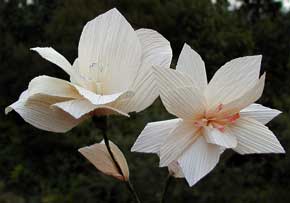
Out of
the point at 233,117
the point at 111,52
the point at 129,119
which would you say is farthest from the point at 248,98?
the point at 129,119

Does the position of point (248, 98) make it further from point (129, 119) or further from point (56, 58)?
point (129, 119)

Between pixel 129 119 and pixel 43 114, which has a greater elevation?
pixel 43 114

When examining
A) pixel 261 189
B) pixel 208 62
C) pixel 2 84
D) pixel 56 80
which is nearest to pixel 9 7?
pixel 2 84

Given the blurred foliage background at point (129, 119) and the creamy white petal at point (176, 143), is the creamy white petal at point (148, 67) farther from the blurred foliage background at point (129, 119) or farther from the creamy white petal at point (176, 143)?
the blurred foliage background at point (129, 119)

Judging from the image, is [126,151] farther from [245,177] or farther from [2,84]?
[2,84]

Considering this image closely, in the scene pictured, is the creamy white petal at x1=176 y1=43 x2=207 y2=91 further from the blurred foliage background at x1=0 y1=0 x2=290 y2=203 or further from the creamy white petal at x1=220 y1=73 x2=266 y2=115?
the blurred foliage background at x1=0 y1=0 x2=290 y2=203

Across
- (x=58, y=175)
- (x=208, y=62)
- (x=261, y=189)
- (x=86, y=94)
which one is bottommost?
(x=58, y=175)

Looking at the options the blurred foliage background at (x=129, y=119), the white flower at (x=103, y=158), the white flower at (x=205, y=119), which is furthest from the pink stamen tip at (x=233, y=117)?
the blurred foliage background at (x=129, y=119)
